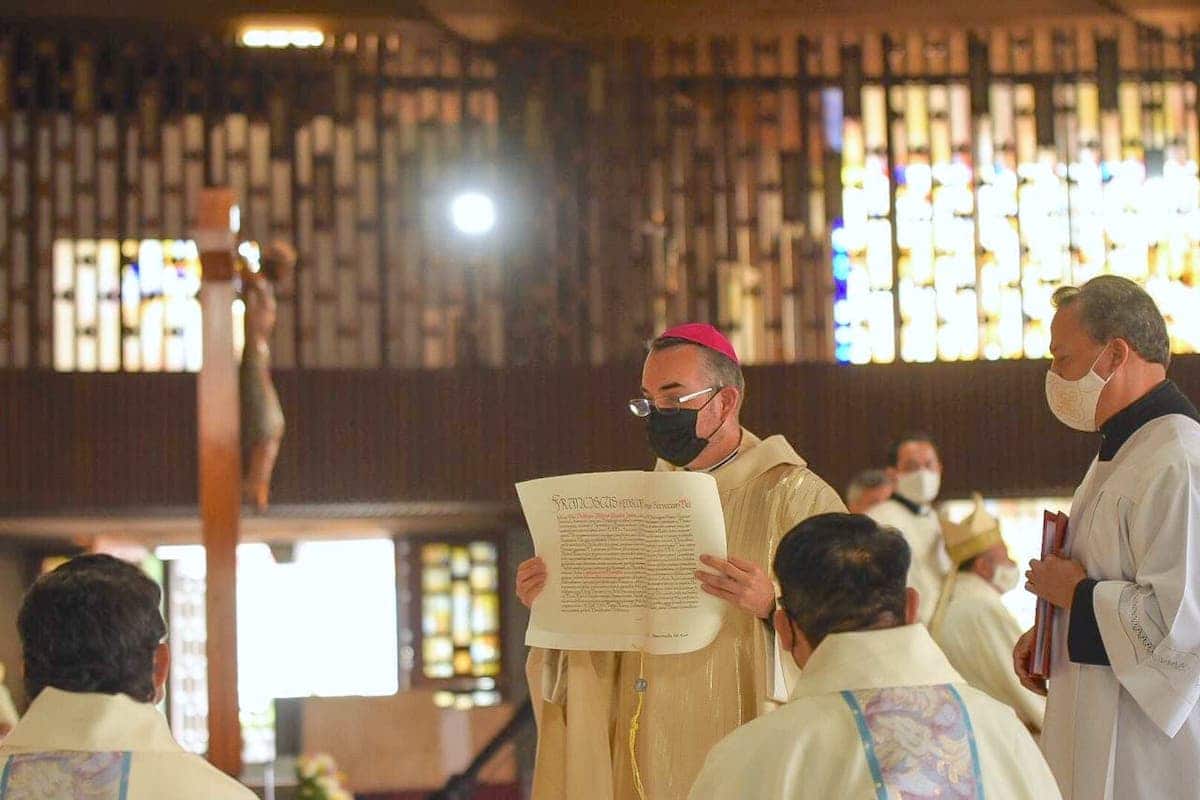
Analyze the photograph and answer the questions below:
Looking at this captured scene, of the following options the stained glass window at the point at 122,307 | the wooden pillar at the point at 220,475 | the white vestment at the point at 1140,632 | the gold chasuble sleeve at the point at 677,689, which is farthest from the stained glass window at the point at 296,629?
the white vestment at the point at 1140,632

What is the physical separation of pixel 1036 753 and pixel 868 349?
6923 millimetres

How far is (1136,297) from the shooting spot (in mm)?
3777

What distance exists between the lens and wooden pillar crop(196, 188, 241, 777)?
17.4ft

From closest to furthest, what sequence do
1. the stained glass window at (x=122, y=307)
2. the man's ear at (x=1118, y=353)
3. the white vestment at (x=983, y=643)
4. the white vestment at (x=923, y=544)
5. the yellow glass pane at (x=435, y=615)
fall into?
the man's ear at (x=1118, y=353) < the white vestment at (x=983, y=643) < the white vestment at (x=923, y=544) < the stained glass window at (x=122, y=307) < the yellow glass pane at (x=435, y=615)

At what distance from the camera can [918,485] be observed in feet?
24.9

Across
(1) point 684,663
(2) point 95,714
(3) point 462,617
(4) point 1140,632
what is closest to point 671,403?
(1) point 684,663

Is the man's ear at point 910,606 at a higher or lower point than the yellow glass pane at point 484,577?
higher

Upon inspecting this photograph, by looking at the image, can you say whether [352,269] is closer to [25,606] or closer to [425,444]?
[425,444]

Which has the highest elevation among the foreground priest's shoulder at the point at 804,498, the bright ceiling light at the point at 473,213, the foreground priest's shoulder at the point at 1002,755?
the bright ceiling light at the point at 473,213

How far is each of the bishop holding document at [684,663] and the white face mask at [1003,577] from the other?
303 cm

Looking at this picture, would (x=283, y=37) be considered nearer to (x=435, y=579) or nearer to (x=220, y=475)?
(x=435, y=579)

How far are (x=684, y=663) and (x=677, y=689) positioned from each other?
2.3 inches

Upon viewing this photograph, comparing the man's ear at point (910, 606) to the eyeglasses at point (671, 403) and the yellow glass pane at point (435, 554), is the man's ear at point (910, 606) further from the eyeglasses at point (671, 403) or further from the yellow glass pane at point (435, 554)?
the yellow glass pane at point (435, 554)

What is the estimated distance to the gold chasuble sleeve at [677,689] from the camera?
379cm
